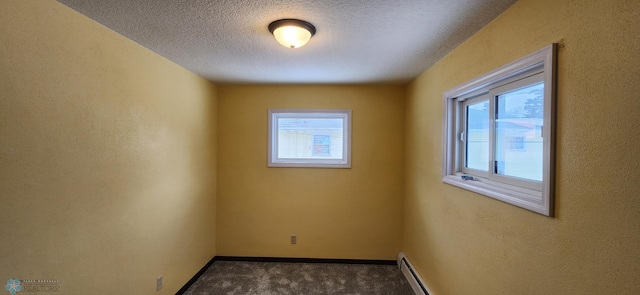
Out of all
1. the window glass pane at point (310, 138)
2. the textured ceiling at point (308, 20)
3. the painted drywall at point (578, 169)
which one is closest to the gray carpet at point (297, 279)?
the painted drywall at point (578, 169)

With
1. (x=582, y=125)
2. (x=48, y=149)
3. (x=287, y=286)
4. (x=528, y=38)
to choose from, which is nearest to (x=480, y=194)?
(x=582, y=125)

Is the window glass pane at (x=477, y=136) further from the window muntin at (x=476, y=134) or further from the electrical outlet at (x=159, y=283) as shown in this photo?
the electrical outlet at (x=159, y=283)

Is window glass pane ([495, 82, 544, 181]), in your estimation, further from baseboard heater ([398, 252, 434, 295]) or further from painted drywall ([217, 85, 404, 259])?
painted drywall ([217, 85, 404, 259])

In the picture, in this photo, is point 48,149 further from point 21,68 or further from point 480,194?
point 480,194

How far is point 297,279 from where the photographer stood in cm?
285

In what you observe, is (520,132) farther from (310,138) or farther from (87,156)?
(87,156)

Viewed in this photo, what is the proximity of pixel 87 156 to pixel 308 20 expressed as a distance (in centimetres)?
155

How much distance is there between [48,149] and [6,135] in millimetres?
183

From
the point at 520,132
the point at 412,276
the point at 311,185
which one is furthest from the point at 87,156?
the point at 412,276

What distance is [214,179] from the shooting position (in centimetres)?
323

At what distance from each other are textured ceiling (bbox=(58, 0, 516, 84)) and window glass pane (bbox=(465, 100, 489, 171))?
515mm

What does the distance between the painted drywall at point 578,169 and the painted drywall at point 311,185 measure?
151 cm

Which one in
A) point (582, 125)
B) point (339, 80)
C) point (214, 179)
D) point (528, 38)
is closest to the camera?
point (582, 125)

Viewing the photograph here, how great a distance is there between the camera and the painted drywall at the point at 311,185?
3217 millimetres
